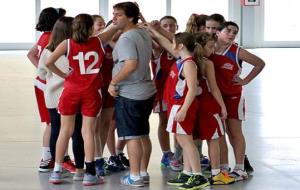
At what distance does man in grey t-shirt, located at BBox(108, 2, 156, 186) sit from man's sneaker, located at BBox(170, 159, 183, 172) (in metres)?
0.69

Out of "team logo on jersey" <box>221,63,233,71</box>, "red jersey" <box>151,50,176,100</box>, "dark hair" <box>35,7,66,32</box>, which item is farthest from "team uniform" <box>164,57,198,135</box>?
"dark hair" <box>35,7,66,32</box>

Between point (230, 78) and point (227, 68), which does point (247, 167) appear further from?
point (227, 68)

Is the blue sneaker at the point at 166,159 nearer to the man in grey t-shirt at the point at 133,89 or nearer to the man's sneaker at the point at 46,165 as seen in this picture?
the man in grey t-shirt at the point at 133,89

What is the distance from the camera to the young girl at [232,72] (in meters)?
6.48

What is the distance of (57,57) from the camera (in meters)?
6.22

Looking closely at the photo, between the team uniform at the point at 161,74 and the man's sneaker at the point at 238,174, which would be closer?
the man's sneaker at the point at 238,174

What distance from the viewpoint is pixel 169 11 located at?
26.9m

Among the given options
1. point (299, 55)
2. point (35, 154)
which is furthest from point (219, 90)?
point (299, 55)

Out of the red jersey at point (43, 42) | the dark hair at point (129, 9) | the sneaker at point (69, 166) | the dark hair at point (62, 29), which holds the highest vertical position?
the dark hair at point (129, 9)

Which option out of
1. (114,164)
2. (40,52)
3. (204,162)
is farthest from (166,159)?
(40,52)

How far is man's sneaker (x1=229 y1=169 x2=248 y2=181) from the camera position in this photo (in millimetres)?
6582

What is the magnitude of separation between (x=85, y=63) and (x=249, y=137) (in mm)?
3285

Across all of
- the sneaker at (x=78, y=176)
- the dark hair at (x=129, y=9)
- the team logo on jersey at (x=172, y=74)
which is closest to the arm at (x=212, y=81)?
the team logo on jersey at (x=172, y=74)

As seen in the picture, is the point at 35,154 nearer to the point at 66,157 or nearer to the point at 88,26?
the point at 66,157
